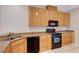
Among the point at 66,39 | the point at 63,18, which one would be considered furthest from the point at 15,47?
the point at 63,18

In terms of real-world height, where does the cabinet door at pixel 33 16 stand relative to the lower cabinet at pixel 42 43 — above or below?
above

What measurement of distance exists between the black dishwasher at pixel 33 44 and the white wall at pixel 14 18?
69cm

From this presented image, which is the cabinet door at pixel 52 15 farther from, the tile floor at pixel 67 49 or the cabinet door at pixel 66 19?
the tile floor at pixel 67 49

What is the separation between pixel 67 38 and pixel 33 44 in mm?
2334

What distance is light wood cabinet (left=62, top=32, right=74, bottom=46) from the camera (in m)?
5.30

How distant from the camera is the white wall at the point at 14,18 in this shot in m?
3.56

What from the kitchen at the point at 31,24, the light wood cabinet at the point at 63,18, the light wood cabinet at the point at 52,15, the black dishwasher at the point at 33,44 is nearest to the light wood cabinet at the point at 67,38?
the kitchen at the point at 31,24

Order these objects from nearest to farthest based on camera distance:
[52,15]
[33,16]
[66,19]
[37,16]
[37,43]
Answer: [37,43]
[33,16]
[37,16]
[52,15]
[66,19]

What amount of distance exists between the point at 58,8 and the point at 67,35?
1.32 m

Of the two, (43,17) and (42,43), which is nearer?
(42,43)

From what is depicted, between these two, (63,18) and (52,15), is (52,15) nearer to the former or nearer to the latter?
(52,15)

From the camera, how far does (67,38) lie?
18.2 ft

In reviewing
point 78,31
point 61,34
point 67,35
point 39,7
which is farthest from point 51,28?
point 78,31
